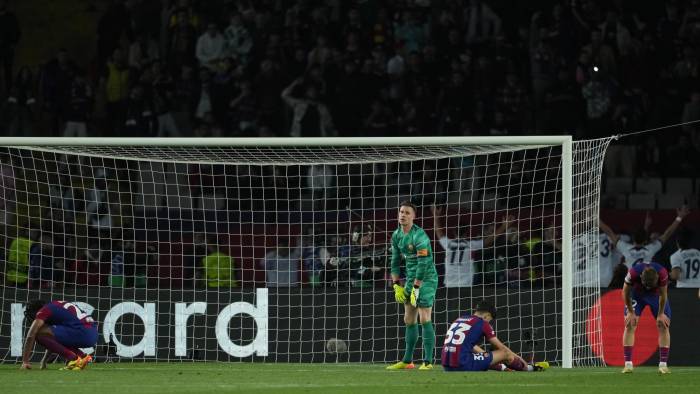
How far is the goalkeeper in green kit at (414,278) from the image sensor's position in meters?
15.9

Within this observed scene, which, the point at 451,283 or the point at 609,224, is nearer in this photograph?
the point at 451,283

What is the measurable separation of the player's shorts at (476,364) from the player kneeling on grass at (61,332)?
424 cm

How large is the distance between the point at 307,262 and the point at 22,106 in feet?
23.0

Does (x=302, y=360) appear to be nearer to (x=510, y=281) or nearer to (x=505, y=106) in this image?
(x=510, y=281)

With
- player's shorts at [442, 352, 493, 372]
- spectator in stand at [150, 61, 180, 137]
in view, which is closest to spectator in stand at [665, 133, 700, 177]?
player's shorts at [442, 352, 493, 372]

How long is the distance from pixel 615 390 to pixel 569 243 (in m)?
4.33

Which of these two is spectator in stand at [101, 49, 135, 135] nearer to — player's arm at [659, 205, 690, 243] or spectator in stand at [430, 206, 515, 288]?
spectator in stand at [430, 206, 515, 288]

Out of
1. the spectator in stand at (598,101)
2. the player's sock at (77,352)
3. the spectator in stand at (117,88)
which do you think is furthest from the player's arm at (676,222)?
the spectator in stand at (117,88)

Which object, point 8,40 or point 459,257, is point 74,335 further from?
point 8,40

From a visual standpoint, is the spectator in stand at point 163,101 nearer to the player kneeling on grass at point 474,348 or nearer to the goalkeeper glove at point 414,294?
the goalkeeper glove at point 414,294

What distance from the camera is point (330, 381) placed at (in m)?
13.5

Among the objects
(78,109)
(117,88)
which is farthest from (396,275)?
(117,88)

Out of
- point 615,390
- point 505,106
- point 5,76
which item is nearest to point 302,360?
point 505,106

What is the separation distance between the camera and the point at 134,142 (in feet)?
55.3
